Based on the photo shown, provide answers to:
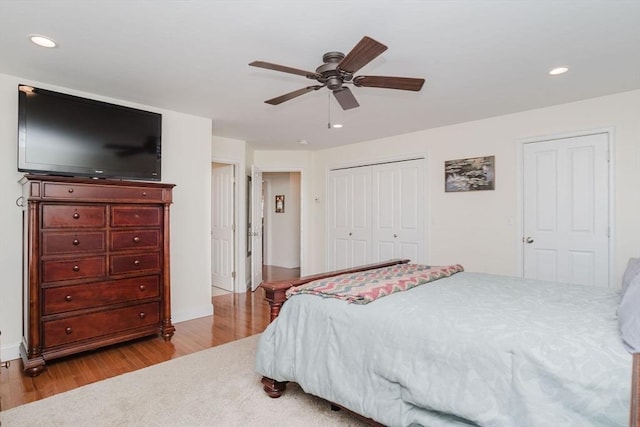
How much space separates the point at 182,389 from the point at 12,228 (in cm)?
210

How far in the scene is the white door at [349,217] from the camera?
5672 millimetres

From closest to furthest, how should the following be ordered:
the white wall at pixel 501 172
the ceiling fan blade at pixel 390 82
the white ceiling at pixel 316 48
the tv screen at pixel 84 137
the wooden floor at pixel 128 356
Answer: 1. the white ceiling at pixel 316 48
2. the ceiling fan blade at pixel 390 82
3. the wooden floor at pixel 128 356
4. the tv screen at pixel 84 137
5. the white wall at pixel 501 172

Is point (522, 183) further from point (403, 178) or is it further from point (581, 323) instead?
point (581, 323)

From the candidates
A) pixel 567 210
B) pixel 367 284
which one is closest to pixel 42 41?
pixel 367 284

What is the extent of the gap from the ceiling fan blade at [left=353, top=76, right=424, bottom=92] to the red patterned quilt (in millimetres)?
1335

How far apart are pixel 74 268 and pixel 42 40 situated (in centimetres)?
175

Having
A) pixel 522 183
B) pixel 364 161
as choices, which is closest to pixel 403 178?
pixel 364 161

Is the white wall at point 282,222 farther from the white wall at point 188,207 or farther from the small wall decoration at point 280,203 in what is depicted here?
the white wall at point 188,207

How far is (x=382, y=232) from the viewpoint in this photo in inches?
214

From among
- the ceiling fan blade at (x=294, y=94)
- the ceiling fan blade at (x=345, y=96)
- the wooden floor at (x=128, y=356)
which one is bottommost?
the wooden floor at (x=128, y=356)

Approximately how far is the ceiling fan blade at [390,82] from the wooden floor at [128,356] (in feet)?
8.96

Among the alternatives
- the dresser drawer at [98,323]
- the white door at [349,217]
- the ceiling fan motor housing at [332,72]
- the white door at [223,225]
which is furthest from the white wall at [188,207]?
the white door at [349,217]

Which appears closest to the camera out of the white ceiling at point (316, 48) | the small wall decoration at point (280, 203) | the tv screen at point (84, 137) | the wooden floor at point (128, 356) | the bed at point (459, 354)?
the bed at point (459, 354)

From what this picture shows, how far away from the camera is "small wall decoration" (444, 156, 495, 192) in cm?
428
